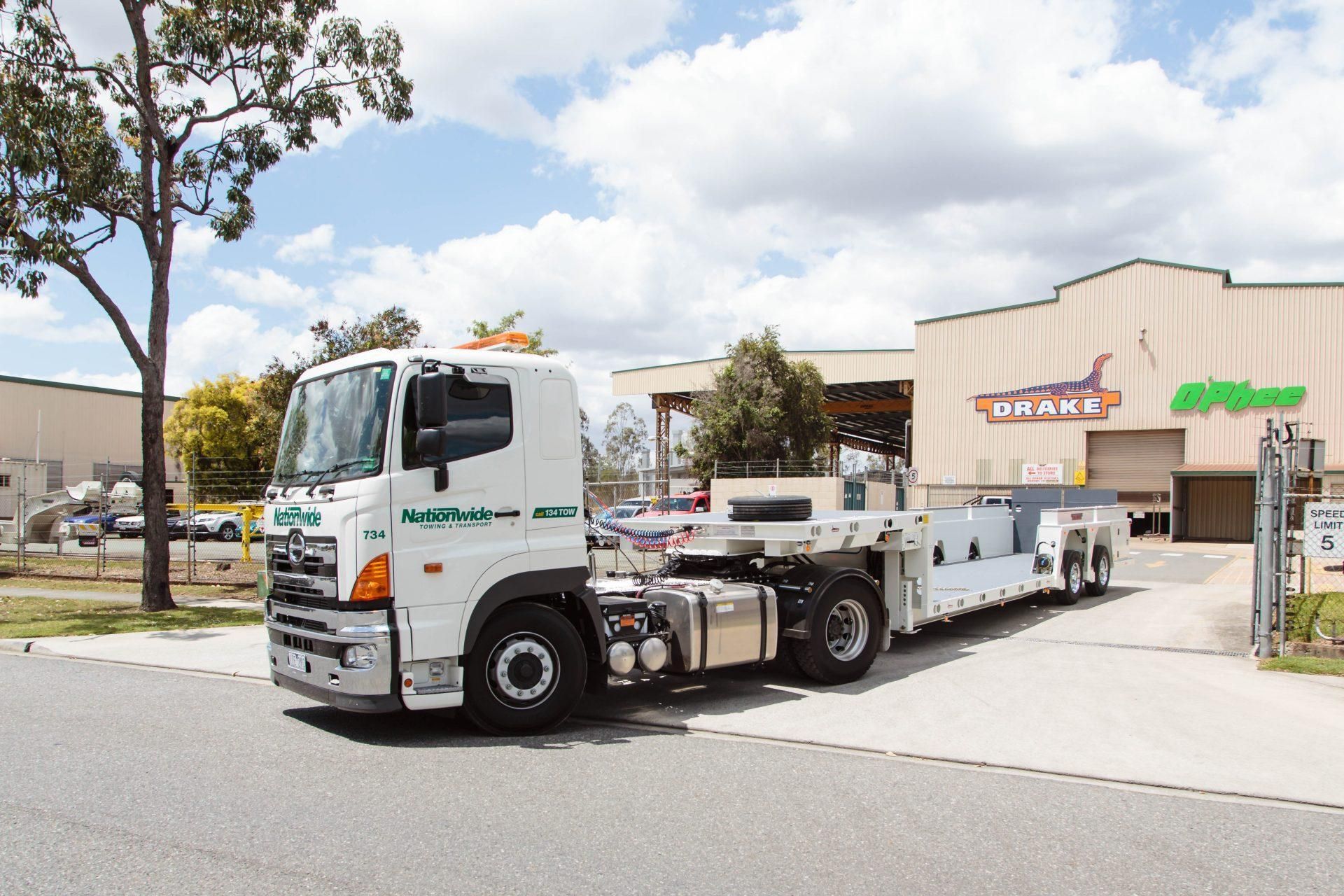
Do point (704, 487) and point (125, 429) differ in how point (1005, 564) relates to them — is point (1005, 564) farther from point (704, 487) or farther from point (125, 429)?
point (125, 429)

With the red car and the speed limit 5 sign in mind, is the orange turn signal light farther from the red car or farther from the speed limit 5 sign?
the red car

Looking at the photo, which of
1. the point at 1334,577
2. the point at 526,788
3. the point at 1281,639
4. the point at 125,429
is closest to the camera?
the point at 526,788

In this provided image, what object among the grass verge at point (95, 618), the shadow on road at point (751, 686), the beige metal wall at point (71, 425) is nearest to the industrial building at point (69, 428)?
the beige metal wall at point (71, 425)

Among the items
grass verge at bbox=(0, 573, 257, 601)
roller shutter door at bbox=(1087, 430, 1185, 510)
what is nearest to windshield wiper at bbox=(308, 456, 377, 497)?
grass verge at bbox=(0, 573, 257, 601)

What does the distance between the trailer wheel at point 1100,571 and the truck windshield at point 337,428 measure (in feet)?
40.8

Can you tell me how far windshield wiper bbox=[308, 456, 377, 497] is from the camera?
608 centimetres

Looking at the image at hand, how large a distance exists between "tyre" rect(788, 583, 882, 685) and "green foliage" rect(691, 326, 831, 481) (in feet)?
103

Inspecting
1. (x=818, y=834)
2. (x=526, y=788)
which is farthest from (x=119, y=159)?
(x=818, y=834)

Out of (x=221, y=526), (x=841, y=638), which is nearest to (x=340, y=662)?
(x=841, y=638)

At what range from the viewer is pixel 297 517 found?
6324 mm

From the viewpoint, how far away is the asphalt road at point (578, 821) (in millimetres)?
4105

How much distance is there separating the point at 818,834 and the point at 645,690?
3695mm

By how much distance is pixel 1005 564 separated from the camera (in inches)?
532

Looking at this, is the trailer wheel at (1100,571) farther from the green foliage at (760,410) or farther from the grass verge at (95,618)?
the green foliage at (760,410)
